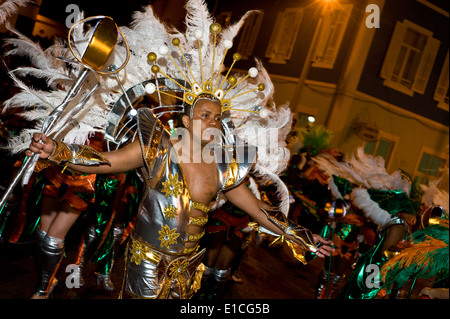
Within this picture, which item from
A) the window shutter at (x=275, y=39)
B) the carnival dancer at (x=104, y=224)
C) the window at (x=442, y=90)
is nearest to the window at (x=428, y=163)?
the window at (x=442, y=90)

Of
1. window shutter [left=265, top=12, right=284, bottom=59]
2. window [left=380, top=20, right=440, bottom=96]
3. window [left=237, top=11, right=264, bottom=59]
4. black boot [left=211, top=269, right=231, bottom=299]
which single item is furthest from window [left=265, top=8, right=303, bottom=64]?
black boot [left=211, top=269, right=231, bottom=299]

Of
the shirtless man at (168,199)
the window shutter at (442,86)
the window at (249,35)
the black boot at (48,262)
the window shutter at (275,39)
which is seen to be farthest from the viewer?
the window at (249,35)

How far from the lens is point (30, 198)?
14.5 ft

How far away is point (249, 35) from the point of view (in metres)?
16.8

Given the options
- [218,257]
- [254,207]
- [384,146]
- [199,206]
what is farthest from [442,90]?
[199,206]

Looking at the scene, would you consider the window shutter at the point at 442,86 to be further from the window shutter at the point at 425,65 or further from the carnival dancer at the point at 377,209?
the carnival dancer at the point at 377,209

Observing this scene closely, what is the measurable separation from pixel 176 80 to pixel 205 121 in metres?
0.52

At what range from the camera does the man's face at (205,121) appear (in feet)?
9.50

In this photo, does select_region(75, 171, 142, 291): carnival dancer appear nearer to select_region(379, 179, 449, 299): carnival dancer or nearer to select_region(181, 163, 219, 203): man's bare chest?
select_region(181, 163, 219, 203): man's bare chest

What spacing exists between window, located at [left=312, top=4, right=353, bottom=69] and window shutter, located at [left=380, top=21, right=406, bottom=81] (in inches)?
65.6

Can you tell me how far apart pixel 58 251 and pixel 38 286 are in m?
0.31

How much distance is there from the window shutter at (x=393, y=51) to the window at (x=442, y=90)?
2713mm

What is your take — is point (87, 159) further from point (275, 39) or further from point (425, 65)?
point (425, 65)
